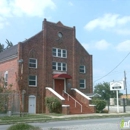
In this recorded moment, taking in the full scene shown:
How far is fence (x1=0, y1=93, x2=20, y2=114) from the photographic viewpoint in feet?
81.2

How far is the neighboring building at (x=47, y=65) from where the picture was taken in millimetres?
30547

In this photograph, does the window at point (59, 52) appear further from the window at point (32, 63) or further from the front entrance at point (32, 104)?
the front entrance at point (32, 104)

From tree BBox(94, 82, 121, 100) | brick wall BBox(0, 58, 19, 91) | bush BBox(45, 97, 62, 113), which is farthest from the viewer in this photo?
tree BBox(94, 82, 121, 100)

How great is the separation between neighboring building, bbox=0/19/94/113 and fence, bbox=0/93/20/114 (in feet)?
5.16

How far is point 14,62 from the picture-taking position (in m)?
31.2

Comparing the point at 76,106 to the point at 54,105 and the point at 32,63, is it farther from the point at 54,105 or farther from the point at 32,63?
the point at 32,63

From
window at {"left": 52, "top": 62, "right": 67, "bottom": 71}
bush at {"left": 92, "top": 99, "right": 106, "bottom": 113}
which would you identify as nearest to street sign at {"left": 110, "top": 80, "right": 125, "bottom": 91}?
bush at {"left": 92, "top": 99, "right": 106, "bottom": 113}

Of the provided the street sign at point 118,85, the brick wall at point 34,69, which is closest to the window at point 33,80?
the brick wall at point 34,69

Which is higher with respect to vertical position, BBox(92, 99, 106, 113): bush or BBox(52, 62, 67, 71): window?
BBox(52, 62, 67, 71): window

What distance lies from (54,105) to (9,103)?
5.13 meters

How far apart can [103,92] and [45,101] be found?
55801 mm

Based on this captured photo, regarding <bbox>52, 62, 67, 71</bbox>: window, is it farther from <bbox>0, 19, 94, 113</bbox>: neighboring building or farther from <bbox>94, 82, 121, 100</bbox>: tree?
<bbox>94, 82, 121, 100</bbox>: tree

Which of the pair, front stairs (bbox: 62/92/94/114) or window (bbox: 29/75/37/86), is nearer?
front stairs (bbox: 62/92/94/114)

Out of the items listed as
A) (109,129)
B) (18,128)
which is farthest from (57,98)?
(18,128)
